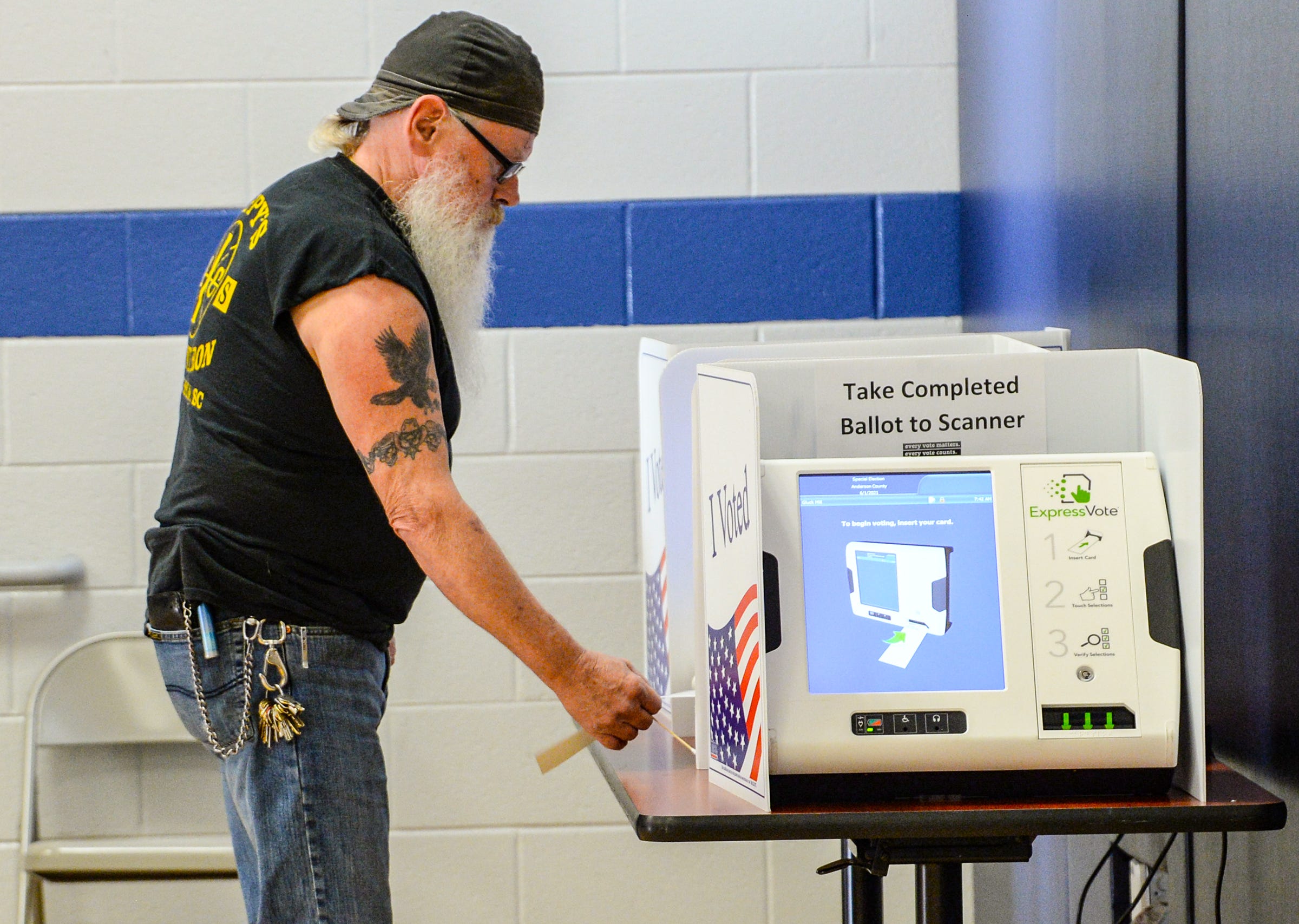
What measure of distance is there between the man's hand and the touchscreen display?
23cm

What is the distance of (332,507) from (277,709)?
0.22 meters

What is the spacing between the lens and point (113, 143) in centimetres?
231

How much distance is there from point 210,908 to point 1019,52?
79.7 inches

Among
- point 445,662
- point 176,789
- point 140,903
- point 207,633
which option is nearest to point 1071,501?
point 207,633

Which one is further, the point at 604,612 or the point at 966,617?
the point at 604,612

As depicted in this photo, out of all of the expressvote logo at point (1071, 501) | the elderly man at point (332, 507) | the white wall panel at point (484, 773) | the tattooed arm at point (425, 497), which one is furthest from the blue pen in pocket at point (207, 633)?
the white wall panel at point (484, 773)

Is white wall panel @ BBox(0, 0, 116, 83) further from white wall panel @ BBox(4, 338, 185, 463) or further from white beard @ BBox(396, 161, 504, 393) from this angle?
white beard @ BBox(396, 161, 504, 393)

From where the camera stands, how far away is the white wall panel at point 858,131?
2.36m

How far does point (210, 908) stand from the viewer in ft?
7.71

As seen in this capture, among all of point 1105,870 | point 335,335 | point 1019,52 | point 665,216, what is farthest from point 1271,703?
point 665,216

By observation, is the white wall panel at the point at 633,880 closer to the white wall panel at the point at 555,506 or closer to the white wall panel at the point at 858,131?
the white wall panel at the point at 555,506

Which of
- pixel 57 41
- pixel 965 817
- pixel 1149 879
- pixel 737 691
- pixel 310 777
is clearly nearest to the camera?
pixel 965 817

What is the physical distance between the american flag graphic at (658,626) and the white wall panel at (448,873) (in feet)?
2.34

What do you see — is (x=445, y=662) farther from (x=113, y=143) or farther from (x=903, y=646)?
(x=903, y=646)
